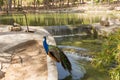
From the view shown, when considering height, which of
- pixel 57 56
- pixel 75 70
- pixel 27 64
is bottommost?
pixel 75 70

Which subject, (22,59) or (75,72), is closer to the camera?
(22,59)

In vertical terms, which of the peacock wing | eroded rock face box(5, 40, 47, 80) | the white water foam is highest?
the peacock wing

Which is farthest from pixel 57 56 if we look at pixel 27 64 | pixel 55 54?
pixel 27 64

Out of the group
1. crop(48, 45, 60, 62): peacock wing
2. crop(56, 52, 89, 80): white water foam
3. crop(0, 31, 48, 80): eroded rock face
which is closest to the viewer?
crop(0, 31, 48, 80): eroded rock face

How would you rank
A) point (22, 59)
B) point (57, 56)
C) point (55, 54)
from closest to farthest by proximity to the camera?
point (57, 56), point (55, 54), point (22, 59)

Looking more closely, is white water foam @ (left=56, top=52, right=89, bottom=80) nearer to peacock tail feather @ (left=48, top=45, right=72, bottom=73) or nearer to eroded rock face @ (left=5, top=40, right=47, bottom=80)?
peacock tail feather @ (left=48, top=45, right=72, bottom=73)

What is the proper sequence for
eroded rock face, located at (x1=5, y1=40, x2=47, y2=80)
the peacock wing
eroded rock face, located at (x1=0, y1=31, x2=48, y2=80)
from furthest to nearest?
1. the peacock wing
2. eroded rock face, located at (x1=0, y1=31, x2=48, y2=80)
3. eroded rock face, located at (x1=5, y1=40, x2=47, y2=80)

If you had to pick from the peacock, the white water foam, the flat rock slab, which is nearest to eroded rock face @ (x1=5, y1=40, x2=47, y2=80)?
the flat rock slab

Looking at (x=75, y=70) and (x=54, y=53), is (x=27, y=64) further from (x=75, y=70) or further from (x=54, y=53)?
(x=75, y=70)

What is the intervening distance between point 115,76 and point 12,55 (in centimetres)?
523

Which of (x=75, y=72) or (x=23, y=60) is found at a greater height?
(x=23, y=60)

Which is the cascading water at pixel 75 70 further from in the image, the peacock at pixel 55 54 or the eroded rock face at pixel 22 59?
the eroded rock face at pixel 22 59

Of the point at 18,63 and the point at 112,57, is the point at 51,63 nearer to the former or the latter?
the point at 18,63

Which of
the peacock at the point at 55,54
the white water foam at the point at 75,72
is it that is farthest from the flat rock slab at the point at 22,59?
the white water foam at the point at 75,72
